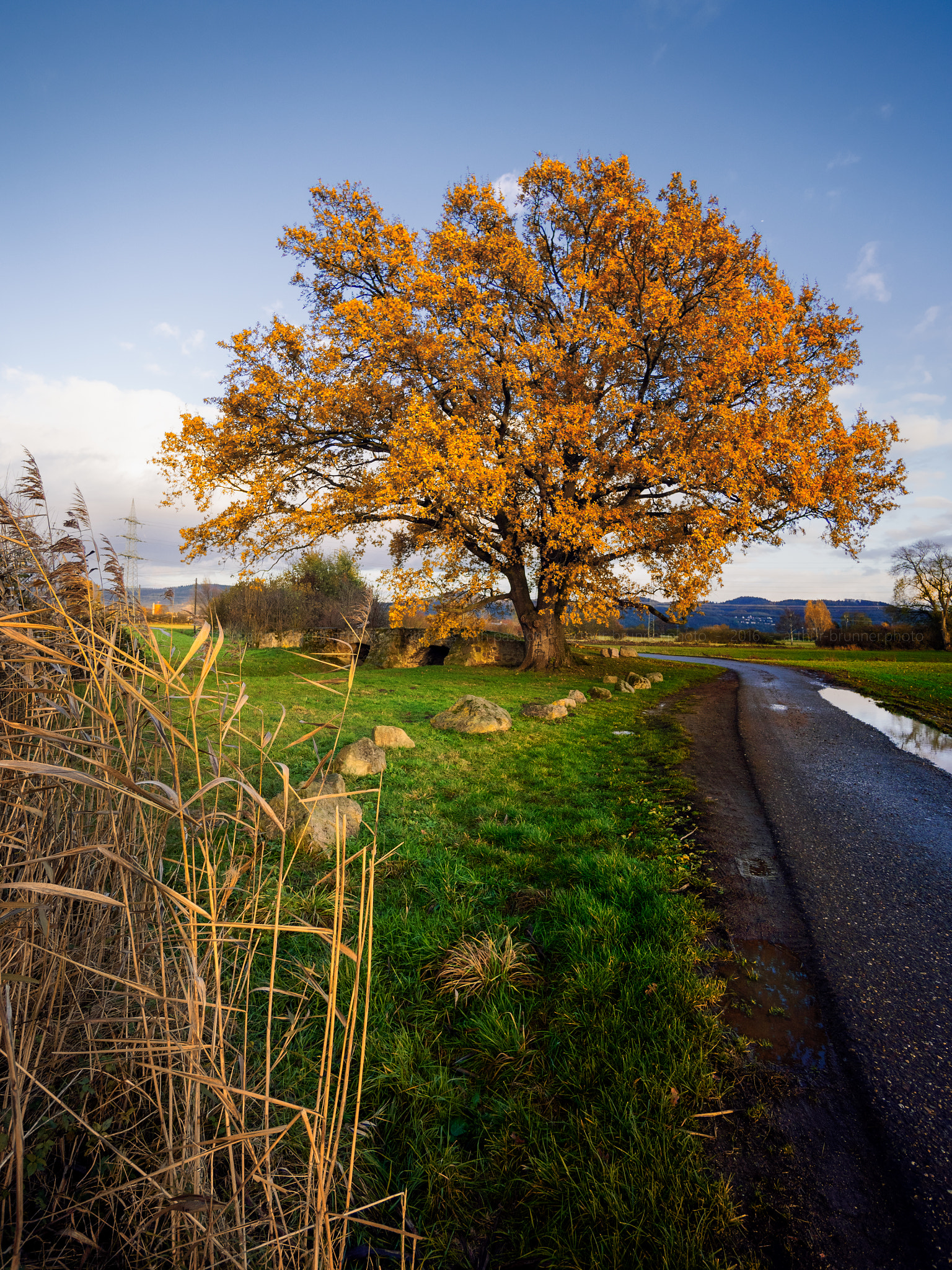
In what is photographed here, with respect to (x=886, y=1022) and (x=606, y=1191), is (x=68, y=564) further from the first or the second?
(x=886, y=1022)

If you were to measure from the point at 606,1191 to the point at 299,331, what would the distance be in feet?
61.1

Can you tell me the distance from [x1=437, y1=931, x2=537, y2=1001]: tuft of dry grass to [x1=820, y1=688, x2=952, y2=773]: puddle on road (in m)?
7.17

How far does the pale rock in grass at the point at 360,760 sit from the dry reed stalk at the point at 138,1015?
332 cm

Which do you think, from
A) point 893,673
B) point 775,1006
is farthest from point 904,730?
point 893,673

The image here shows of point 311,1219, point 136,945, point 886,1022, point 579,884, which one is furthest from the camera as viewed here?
point 579,884

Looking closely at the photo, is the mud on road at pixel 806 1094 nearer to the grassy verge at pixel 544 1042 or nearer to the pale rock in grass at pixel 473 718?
the grassy verge at pixel 544 1042

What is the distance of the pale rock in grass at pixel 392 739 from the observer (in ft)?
24.7

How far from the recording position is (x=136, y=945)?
2.13 m

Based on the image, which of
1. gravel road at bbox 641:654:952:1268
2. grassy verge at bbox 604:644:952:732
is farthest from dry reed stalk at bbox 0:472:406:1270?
grassy verge at bbox 604:644:952:732

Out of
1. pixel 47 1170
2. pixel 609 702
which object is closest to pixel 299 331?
pixel 609 702

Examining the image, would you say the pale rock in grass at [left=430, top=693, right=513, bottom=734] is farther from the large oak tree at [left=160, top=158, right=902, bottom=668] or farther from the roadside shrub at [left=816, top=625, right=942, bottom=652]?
the roadside shrub at [left=816, top=625, right=942, bottom=652]

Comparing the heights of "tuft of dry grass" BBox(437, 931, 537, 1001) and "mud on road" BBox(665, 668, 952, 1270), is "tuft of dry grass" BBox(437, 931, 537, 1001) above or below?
above

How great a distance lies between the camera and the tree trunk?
19016mm

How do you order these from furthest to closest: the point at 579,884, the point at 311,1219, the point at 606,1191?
the point at 579,884 → the point at 606,1191 → the point at 311,1219
